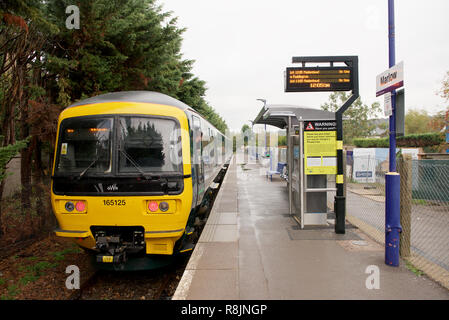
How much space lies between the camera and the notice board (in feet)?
22.8

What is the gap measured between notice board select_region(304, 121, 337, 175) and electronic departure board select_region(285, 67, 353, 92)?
822mm

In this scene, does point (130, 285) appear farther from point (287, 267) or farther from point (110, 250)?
point (287, 267)

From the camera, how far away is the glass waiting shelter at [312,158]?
696cm

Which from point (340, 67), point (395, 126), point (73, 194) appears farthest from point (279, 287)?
point (340, 67)

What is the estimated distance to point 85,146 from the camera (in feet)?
16.9

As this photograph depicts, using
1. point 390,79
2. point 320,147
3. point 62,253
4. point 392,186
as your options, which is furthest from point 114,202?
point 390,79

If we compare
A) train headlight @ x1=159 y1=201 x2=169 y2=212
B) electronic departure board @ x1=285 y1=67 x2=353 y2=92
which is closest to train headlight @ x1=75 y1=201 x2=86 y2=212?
train headlight @ x1=159 y1=201 x2=169 y2=212

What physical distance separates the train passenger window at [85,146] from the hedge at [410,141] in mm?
22010

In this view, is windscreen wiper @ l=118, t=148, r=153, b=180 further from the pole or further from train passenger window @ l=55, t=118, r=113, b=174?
the pole

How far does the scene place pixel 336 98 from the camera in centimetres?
2730

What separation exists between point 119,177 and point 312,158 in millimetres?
4140

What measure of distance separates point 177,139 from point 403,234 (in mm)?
3969
